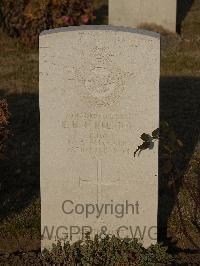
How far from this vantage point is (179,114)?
7.41 metres

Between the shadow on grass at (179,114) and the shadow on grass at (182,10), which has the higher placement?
the shadow on grass at (182,10)

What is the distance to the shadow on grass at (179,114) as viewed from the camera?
17.9 feet

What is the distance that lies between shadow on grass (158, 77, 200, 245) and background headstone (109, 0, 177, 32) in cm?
220

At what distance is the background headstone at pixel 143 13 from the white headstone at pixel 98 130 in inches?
256

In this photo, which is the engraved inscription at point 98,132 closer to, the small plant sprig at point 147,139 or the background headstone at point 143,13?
the small plant sprig at point 147,139

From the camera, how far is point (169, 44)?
33.6ft

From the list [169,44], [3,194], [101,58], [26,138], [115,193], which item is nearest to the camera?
[101,58]

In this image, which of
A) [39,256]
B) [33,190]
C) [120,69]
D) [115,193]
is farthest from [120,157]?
[33,190]

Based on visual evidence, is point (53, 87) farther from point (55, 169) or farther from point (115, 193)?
point (115, 193)

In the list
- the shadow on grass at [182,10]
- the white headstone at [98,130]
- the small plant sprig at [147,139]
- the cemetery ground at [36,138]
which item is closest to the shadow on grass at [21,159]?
the cemetery ground at [36,138]

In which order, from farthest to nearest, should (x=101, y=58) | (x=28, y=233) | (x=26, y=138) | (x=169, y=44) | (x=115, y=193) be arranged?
1. (x=169, y=44)
2. (x=26, y=138)
3. (x=28, y=233)
4. (x=115, y=193)
5. (x=101, y=58)

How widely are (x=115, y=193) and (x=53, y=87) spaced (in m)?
0.85

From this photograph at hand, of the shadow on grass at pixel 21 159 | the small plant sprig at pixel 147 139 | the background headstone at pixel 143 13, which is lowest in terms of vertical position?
the shadow on grass at pixel 21 159

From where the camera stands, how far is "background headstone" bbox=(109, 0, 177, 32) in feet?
34.5
